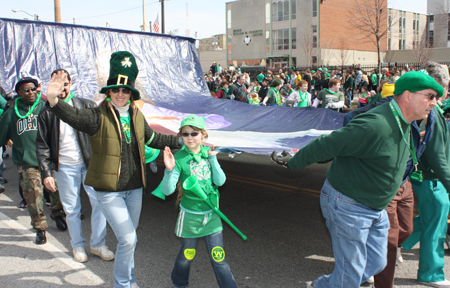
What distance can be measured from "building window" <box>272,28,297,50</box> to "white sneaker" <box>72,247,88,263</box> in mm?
53591

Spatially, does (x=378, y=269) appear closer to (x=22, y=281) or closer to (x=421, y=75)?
(x=421, y=75)

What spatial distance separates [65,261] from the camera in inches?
174

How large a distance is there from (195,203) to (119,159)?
76cm

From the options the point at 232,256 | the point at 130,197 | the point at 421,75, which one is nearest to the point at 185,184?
the point at 130,197

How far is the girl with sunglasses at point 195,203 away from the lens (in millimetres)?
3277

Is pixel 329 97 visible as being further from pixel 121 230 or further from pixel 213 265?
pixel 121 230

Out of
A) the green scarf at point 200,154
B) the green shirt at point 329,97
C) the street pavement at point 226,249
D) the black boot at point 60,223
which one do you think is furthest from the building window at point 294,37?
the green scarf at point 200,154

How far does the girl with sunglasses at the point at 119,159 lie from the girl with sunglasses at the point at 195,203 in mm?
370

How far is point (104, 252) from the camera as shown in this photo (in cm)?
447

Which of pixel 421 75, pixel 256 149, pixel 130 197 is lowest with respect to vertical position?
pixel 130 197

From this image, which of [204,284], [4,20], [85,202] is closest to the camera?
[204,284]

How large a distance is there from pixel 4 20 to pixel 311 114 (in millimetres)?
7085

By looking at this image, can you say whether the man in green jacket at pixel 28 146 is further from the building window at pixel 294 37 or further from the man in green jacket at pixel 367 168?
the building window at pixel 294 37

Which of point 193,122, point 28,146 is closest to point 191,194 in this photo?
point 193,122
